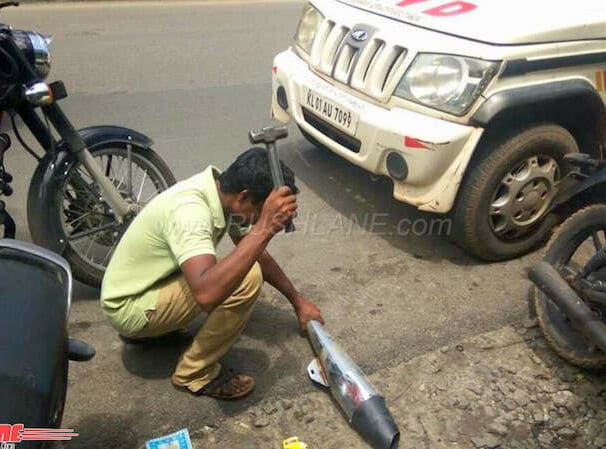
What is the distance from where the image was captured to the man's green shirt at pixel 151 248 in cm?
239

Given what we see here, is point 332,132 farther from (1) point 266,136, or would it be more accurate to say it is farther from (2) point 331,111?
(1) point 266,136

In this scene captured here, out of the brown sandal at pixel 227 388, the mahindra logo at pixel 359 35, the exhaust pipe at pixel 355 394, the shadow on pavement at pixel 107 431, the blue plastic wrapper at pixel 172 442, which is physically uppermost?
the mahindra logo at pixel 359 35

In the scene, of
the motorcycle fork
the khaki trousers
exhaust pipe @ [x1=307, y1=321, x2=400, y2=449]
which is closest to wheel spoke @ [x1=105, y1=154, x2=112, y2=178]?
the motorcycle fork

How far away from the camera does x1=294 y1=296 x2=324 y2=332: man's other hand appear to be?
297 centimetres

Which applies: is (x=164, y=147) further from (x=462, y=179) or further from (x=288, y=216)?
(x=288, y=216)

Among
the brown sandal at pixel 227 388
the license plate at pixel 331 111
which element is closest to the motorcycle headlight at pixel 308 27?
the license plate at pixel 331 111

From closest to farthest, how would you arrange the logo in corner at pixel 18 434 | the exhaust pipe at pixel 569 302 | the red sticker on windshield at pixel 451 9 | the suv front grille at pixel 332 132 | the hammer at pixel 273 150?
the logo in corner at pixel 18 434 → the hammer at pixel 273 150 → the exhaust pipe at pixel 569 302 → the red sticker on windshield at pixel 451 9 → the suv front grille at pixel 332 132

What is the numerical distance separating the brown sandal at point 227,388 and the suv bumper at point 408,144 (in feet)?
4.32

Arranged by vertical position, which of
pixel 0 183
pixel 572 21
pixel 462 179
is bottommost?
pixel 0 183

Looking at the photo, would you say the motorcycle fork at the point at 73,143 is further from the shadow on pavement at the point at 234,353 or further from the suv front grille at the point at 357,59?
the suv front grille at the point at 357,59

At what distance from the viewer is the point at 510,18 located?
10.4ft

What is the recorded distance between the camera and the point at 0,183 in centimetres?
302

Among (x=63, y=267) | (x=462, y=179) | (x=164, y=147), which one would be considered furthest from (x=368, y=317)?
(x=164, y=147)

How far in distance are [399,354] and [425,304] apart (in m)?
0.43
